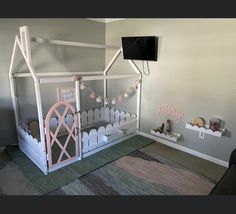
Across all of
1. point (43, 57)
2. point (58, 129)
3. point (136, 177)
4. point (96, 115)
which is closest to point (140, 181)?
point (136, 177)

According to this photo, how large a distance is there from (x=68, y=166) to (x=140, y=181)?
0.99 metres

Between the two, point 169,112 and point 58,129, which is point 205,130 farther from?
point 58,129

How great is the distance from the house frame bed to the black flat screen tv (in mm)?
176

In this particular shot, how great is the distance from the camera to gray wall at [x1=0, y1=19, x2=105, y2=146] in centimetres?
278

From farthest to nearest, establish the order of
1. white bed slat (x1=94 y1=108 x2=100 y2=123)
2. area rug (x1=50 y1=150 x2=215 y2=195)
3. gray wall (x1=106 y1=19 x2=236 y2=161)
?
white bed slat (x1=94 y1=108 x2=100 y2=123) → gray wall (x1=106 y1=19 x2=236 y2=161) → area rug (x1=50 y1=150 x2=215 y2=195)

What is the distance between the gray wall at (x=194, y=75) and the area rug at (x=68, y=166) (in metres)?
0.76

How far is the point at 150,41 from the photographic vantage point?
9.90 ft

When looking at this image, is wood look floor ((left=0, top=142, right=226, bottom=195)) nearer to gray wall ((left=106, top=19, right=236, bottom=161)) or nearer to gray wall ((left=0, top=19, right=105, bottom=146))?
gray wall ((left=106, top=19, right=236, bottom=161))

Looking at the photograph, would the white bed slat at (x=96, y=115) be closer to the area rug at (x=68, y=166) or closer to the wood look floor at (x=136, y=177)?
the area rug at (x=68, y=166)

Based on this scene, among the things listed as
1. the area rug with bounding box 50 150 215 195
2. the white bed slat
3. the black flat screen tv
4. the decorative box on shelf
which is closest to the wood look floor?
the area rug with bounding box 50 150 215 195

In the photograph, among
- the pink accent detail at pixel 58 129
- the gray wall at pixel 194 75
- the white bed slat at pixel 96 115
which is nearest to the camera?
the pink accent detail at pixel 58 129

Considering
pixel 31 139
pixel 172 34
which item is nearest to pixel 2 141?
pixel 31 139

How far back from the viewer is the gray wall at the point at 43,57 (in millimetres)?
2781

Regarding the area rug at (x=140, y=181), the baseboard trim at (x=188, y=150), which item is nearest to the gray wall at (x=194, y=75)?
the baseboard trim at (x=188, y=150)
